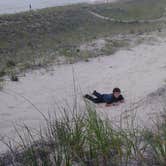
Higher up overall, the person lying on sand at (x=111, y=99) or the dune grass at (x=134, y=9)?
the dune grass at (x=134, y=9)

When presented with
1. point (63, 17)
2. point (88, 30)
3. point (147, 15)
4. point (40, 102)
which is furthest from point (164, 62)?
point (147, 15)

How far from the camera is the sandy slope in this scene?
6.70 m

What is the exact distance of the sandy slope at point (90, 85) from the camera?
6703mm

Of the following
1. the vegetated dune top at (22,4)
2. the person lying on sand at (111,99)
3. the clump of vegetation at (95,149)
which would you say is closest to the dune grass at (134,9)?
the vegetated dune top at (22,4)

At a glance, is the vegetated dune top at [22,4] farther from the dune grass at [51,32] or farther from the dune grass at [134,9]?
the dune grass at [51,32]

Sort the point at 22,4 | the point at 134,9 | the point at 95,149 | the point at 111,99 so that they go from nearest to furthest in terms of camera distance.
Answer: the point at 95,149
the point at 111,99
the point at 134,9
the point at 22,4

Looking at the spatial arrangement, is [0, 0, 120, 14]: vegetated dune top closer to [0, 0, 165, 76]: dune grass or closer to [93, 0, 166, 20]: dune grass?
[93, 0, 166, 20]: dune grass

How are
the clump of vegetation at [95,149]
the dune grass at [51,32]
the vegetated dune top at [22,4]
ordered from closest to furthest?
the clump of vegetation at [95,149] < the dune grass at [51,32] < the vegetated dune top at [22,4]

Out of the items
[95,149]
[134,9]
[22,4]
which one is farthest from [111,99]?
[22,4]

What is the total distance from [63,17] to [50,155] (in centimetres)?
2002

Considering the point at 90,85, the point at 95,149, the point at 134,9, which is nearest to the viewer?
the point at 95,149

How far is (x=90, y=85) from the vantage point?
9664mm

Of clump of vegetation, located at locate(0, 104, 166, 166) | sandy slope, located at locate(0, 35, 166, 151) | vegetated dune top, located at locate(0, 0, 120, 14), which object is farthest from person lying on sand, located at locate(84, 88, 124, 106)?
vegetated dune top, located at locate(0, 0, 120, 14)

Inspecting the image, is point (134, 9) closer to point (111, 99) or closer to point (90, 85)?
point (90, 85)
